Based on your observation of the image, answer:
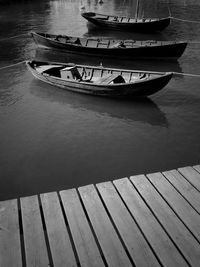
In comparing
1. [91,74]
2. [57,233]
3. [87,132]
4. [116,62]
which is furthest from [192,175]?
[116,62]

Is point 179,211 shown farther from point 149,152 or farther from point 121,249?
point 149,152

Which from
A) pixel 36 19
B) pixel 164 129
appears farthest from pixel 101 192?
pixel 36 19

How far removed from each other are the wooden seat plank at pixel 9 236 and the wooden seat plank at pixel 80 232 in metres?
1.09

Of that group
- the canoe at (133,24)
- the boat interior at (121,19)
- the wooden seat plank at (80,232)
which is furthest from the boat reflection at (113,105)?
the boat interior at (121,19)

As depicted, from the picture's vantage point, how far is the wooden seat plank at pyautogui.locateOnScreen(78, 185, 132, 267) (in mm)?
5538

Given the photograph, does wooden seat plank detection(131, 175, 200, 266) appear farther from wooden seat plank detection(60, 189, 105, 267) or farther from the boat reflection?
the boat reflection

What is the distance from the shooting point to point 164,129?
49.3 ft

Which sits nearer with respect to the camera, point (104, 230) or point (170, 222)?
point (104, 230)

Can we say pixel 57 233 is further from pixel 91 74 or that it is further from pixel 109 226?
pixel 91 74

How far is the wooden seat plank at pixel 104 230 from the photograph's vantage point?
5538 millimetres

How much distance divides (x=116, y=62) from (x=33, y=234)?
20275mm

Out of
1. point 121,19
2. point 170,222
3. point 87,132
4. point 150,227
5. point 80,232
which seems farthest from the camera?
point 121,19

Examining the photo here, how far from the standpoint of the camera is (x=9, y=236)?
19.7 feet

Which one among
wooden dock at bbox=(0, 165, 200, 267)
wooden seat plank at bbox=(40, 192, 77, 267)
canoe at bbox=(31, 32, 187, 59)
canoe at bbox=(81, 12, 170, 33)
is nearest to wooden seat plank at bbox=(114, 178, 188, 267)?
wooden dock at bbox=(0, 165, 200, 267)
